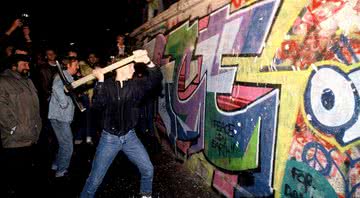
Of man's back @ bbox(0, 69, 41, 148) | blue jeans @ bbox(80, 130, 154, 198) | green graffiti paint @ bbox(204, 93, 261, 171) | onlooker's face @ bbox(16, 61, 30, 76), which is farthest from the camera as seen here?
onlooker's face @ bbox(16, 61, 30, 76)

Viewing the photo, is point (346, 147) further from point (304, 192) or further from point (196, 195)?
point (196, 195)

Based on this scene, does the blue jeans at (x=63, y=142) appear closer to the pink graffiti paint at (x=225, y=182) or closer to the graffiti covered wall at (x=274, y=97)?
the graffiti covered wall at (x=274, y=97)

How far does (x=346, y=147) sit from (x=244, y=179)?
165 centimetres

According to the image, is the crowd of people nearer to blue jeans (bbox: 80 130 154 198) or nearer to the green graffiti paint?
blue jeans (bbox: 80 130 154 198)

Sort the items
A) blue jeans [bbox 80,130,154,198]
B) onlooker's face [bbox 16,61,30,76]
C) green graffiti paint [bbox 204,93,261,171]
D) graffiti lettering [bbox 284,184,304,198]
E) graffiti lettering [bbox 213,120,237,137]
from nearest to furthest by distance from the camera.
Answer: graffiti lettering [bbox 284,184,304,198]
blue jeans [bbox 80,130,154,198]
green graffiti paint [bbox 204,93,261,171]
graffiti lettering [bbox 213,120,237,137]
onlooker's face [bbox 16,61,30,76]

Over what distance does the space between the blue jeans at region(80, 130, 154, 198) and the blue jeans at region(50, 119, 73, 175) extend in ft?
5.63

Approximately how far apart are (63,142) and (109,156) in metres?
1.93

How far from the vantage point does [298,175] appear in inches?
117

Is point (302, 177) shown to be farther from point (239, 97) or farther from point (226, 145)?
point (226, 145)

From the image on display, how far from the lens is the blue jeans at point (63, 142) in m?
5.09

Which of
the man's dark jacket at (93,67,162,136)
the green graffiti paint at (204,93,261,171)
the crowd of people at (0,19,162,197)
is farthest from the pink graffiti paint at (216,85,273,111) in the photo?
the man's dark jacket at (93,67,162,136)

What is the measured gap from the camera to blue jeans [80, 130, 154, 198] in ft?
11.7

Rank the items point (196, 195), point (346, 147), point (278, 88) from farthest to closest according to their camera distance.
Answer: point (196, 195)
point (278, 88)
point (346, 147)

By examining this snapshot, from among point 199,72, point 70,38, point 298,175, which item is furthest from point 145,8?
point 70,38
